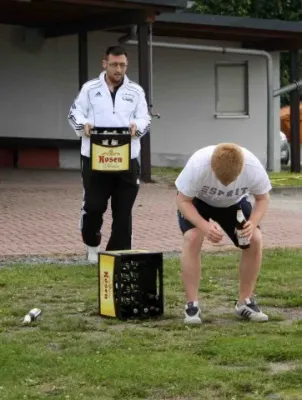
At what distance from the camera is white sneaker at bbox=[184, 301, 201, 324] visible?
22.4ft

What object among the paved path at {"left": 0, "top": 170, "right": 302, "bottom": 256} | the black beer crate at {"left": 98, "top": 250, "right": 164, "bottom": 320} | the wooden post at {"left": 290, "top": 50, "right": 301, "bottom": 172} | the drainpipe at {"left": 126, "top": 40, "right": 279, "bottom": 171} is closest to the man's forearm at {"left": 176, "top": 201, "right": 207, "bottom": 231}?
the black beer crate at {"left": 98, "top": 250, "right": 164, "bottom": 320}

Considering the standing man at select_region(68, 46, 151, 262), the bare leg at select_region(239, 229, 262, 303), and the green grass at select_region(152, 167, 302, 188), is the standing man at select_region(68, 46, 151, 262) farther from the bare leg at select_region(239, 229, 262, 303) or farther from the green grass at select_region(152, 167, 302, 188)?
the green grass at select_region(152, 167, 302, 188)

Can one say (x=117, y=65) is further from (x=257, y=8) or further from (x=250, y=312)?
(x=257, y=8)

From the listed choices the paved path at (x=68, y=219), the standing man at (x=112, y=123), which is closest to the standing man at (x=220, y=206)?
the standing man at (x=112, y=123)

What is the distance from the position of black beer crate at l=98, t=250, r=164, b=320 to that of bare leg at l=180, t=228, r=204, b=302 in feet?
0.74

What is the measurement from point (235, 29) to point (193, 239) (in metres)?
14.2

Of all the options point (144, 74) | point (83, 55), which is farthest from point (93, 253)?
point (83, 55)

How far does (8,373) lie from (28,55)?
15109 millimetres

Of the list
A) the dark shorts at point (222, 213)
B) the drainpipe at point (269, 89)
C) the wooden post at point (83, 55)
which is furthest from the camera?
the drainpipe at point (269, 89)

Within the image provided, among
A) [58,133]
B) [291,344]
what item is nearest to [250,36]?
[58,133]

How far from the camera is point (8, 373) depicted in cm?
548

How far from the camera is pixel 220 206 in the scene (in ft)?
23.0

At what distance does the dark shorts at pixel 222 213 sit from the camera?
703cm

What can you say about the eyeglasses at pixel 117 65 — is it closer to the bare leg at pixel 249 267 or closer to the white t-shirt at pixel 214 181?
the white t-shirt at pixel 214 181
